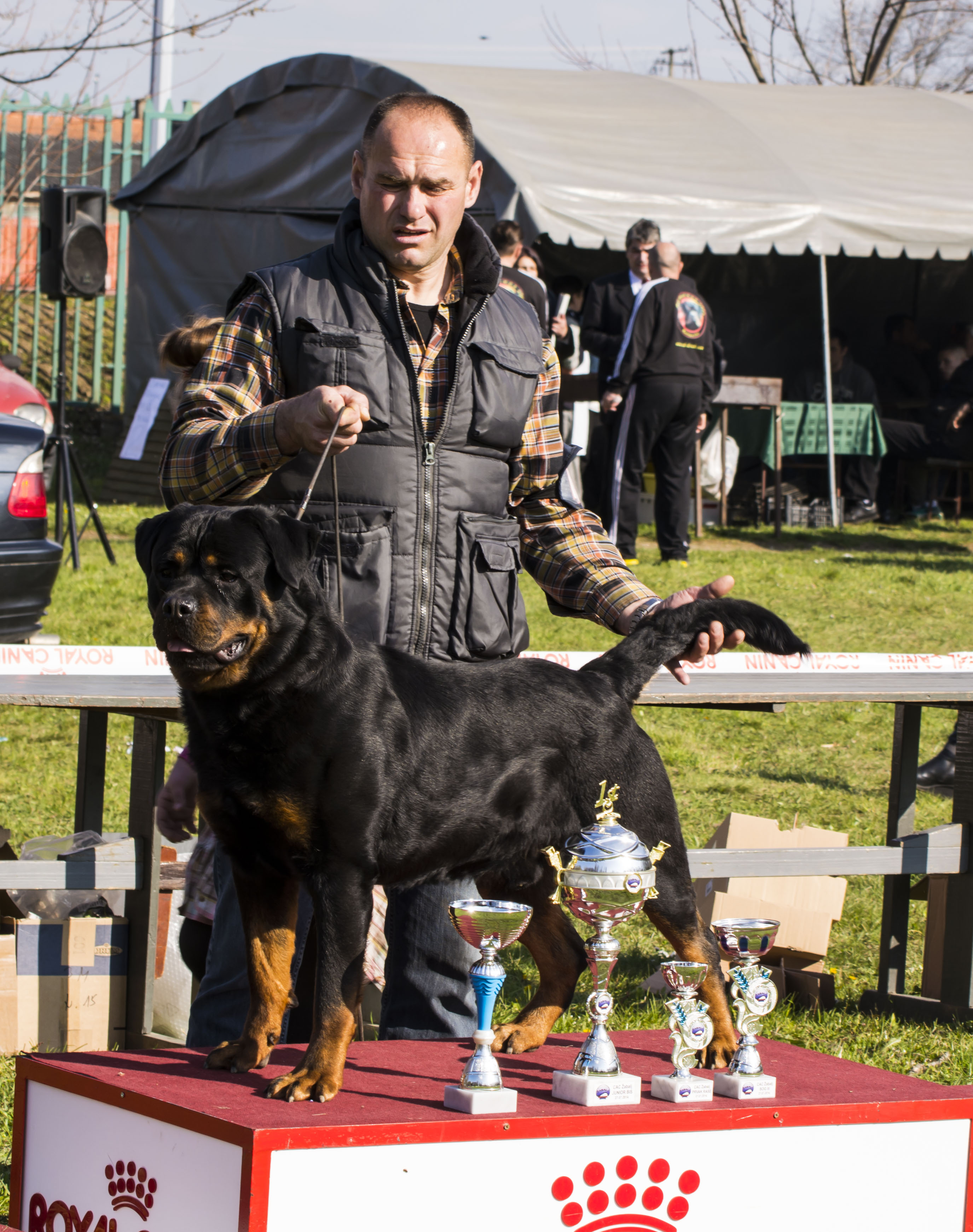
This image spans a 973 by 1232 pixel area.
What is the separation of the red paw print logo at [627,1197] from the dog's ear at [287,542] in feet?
3.57

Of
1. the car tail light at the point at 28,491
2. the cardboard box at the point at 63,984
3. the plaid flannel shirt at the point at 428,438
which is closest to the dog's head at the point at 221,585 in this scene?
the plaid flannel shirt at the point at 428,438

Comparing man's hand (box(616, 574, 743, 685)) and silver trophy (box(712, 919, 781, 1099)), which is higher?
man's hand (box(616, 574, 743, 685))

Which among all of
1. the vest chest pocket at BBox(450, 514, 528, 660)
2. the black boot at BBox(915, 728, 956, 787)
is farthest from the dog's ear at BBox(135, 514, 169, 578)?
the black boot at BBox(915, 728, 956, 787)

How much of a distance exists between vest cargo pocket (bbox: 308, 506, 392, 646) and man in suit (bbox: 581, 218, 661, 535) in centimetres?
853

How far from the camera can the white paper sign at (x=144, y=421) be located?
13789mm

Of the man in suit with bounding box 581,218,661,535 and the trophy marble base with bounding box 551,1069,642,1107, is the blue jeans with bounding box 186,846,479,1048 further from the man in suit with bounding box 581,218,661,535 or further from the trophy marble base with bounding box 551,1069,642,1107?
the man in suit with bounding box 581,218,661,535

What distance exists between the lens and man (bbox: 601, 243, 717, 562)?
10.9 meters

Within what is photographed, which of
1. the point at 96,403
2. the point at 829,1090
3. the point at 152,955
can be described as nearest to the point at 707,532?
the point at 96,403

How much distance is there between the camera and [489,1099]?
235cm

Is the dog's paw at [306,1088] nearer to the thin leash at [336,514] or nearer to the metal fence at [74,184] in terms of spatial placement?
the thin leash at [336,514]

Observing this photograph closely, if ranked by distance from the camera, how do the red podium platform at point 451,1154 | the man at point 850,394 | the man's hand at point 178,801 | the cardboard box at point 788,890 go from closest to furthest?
the red podium platform at point 451,1154, the man's hand at point 178,801, the cardboard box at point 788,890, the man at point 850,394

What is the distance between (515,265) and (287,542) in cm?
809

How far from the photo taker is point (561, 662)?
4332 millimetres

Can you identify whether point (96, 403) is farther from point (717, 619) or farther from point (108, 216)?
point (717, 619)
